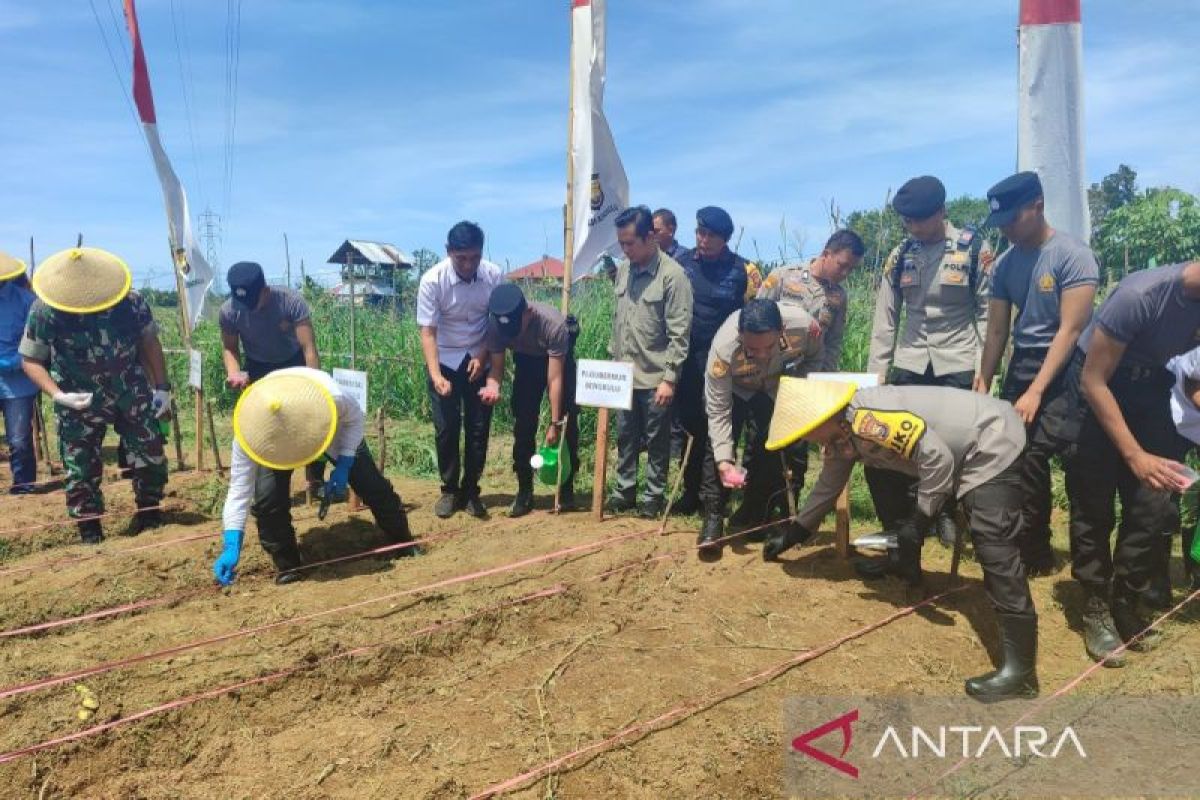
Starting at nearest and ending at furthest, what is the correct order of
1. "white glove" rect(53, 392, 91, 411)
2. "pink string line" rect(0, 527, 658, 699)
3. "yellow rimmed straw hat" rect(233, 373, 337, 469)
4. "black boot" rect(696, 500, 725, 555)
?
"pink string line" rect(0, 527, 658, 699) → "yellow rimmed straw hat" rect(233, 373, 337, 469) → "black boot" rect(696, 500, 725, 555) → "white glove" rect(53, 392, 91, 411)

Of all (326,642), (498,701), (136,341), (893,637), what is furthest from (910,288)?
(136,341)

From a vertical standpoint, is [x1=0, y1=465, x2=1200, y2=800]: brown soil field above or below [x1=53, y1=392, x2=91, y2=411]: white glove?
below

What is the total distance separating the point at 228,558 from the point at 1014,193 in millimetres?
3665

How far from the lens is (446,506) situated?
4863 mm

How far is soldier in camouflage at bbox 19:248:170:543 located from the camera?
4230 mm

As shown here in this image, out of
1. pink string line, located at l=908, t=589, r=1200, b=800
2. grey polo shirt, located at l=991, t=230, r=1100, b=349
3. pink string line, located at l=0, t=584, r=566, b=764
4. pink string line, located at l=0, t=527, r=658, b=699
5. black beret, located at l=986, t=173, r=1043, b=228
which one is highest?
black beret, located at l=986, t=173, r=1043, b=228

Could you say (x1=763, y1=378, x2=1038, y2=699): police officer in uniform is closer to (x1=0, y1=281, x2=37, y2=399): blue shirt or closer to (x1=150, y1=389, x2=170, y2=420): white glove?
(x1=150, y1=389, x2=170, y2=420): white glove

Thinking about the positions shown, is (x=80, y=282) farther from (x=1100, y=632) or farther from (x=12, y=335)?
(x=1100, y=632)

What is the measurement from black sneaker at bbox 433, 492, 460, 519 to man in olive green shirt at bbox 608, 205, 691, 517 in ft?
3.25

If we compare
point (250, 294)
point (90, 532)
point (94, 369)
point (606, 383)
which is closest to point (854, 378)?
point (606, 383)

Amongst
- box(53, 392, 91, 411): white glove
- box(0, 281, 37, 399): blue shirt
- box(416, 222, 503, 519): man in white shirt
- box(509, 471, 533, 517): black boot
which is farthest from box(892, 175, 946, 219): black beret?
box(0, 281, 37, 399): blue shirt

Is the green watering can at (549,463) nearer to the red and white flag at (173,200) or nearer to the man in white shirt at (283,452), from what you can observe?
the man in white shirt at (283,452)

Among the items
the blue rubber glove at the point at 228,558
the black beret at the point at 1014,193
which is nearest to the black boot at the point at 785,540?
the black beret at the point at 1014,193

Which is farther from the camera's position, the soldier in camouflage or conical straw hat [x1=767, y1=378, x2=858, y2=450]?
the soldier in camouflage
